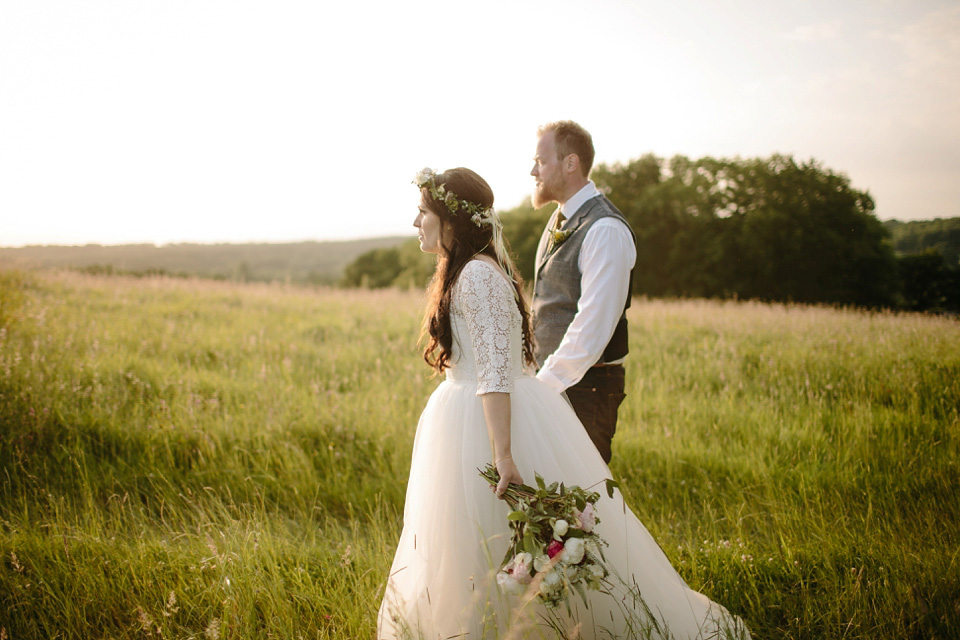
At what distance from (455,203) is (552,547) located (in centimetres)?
144

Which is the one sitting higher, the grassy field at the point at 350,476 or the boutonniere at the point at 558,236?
the boutonniere at the point at 558,236

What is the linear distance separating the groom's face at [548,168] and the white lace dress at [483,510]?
1.21 meters

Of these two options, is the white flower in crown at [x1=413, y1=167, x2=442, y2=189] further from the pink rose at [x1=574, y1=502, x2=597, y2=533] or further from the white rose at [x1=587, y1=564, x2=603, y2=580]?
the white rose at [x1=587, y1=564, x2=603, y2=580]

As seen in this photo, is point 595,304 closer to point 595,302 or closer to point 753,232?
point 595,302

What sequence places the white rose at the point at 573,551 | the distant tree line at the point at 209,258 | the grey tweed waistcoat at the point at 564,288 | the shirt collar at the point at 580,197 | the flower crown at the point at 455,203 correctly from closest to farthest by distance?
the white rose at the point at 573,551 < the flower crown at the point at 455,203 < the grey tweed waistcoat at the point at 564,288 < the shirt collar at the point at 580,197 < the distant tree line at the point at 209,258

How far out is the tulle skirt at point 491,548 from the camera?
2.16 metres

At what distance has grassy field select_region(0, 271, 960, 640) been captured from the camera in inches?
107

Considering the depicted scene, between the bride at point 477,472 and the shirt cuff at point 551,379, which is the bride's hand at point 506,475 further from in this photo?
the shirt cuff at point 551,379

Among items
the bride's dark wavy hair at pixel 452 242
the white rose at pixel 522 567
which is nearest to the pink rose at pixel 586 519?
the white rose at pixel 522 567

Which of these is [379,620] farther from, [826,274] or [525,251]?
[525,251]

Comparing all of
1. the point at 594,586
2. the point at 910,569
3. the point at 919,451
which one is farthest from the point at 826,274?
the point at 594,586

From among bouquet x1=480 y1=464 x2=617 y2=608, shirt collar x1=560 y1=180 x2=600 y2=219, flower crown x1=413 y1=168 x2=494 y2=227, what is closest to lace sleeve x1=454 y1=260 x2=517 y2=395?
flower crown x1=413 y1=168 x2=494 y2=227

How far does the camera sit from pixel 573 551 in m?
1.73

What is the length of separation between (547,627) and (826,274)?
29.7 m
